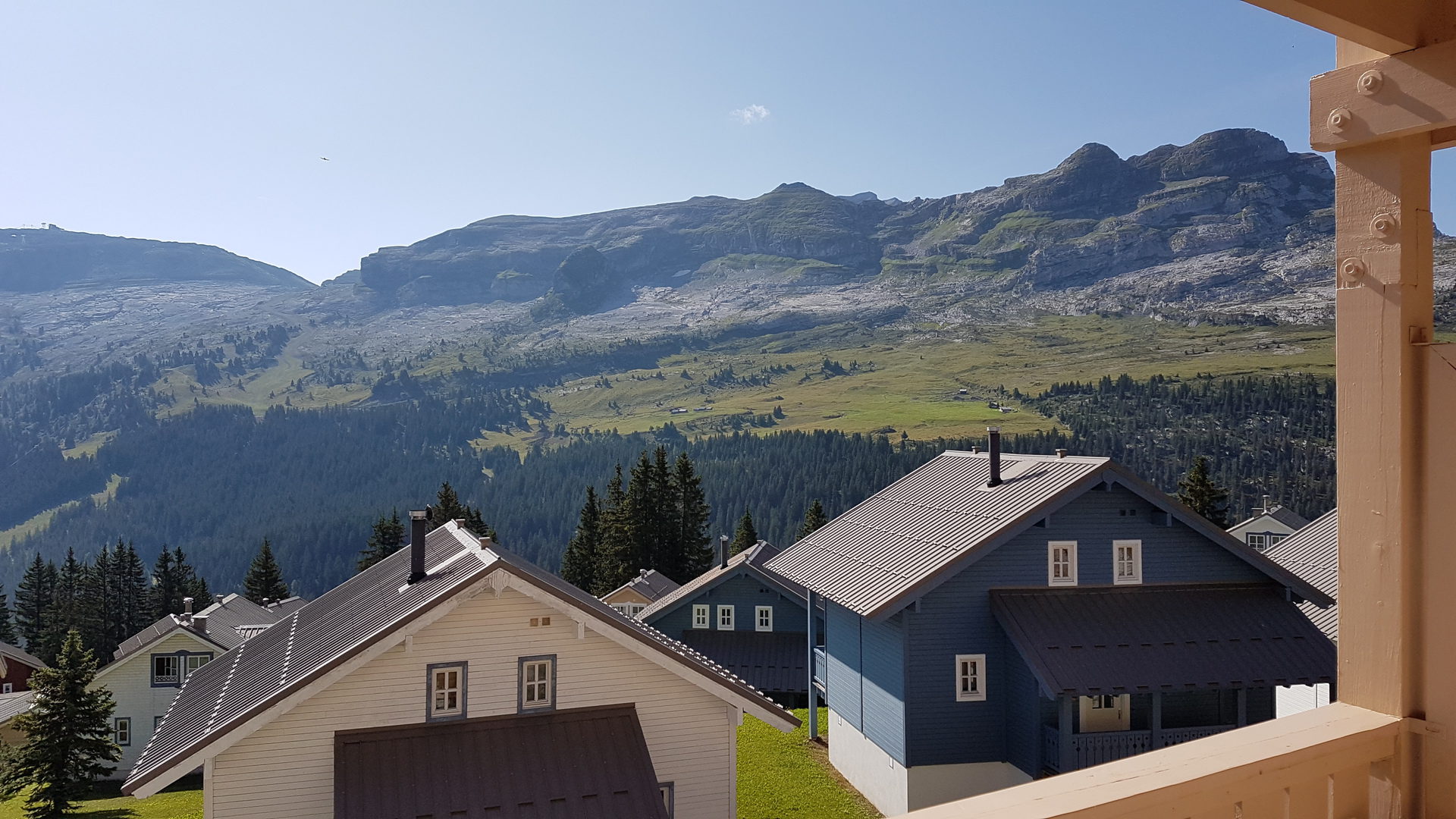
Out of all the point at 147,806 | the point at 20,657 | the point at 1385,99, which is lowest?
the point at 20,657

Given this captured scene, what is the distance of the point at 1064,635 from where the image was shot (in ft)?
71.4

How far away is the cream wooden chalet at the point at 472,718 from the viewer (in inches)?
635

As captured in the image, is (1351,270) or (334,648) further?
(334,648)

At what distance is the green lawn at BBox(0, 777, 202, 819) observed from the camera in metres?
37.4

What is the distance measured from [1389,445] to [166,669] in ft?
204

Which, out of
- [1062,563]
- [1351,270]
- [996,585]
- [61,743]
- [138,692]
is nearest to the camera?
[1351,270]

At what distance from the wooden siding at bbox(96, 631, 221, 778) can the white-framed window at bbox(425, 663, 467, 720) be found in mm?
44308

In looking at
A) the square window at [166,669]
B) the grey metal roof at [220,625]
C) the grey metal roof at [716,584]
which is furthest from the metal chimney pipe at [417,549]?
the square window at [166,669]

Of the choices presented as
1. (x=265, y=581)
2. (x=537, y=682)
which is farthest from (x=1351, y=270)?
(x=265, y=581)

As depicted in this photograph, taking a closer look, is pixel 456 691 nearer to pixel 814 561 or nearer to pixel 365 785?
pixel 365 785

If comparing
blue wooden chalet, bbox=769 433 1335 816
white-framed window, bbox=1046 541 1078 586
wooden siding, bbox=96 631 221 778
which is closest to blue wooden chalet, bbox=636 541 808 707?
blue wooden chalet, bbox=769 433 1335 816

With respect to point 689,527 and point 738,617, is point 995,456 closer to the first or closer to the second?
point 738,617

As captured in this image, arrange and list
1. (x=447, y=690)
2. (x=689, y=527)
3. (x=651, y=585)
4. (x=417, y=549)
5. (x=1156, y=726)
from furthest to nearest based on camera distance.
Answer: (x=689, y=527), (x=651, y=585), (x=1156, y=726), (x=417, y=549), (x=447, y=690)

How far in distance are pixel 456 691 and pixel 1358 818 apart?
16169 millimetres
